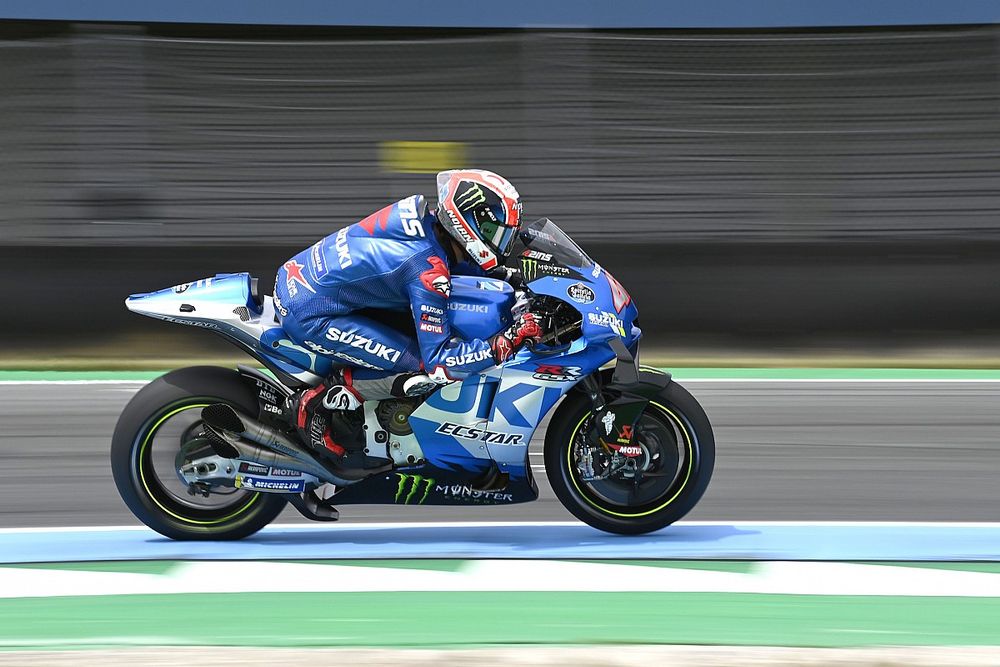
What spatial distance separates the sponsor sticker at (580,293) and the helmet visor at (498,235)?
327 millimetres

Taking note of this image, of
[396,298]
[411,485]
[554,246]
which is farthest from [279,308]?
[554,246]

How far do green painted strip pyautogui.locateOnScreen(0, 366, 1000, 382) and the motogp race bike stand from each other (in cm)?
416

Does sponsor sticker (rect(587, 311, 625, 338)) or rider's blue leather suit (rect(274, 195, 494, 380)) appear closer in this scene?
rider's blue leather suit (rect(274, 195, 494, 380))

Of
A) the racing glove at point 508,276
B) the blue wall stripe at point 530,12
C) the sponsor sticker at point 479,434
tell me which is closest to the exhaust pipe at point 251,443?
the sponsor sticker at point 479,434

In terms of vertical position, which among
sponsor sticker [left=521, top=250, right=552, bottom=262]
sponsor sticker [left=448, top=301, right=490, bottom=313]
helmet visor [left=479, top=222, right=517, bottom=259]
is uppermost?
helmet visor [left=479, top=222, right=517, bottom=259]

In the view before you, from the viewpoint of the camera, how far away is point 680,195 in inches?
448

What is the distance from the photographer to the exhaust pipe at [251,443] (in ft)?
19.7

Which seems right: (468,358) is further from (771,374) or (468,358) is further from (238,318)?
(771,374)

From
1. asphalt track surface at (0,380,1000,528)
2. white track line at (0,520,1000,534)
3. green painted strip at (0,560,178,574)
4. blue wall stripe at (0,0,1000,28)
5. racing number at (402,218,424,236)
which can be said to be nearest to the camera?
green painted strip at (0,560,178,574)

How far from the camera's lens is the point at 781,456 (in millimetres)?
7977

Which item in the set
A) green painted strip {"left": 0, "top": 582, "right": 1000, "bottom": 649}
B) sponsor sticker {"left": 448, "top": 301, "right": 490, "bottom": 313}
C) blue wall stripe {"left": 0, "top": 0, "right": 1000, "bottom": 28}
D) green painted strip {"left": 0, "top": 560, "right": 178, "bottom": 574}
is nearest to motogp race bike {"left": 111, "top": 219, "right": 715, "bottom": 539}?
sponsor sticker {"left": 448, "top": 301, "right": 490, "bottom": 313}

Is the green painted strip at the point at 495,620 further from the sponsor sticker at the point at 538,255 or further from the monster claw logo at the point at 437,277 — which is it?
the sponsor sticker at the point at 538,255

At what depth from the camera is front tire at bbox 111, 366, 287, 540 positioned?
5984 mm

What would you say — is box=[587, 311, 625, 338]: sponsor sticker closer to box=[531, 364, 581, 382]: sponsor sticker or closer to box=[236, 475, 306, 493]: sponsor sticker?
box=[531, 364, 581, 382]: sponsor sticker
